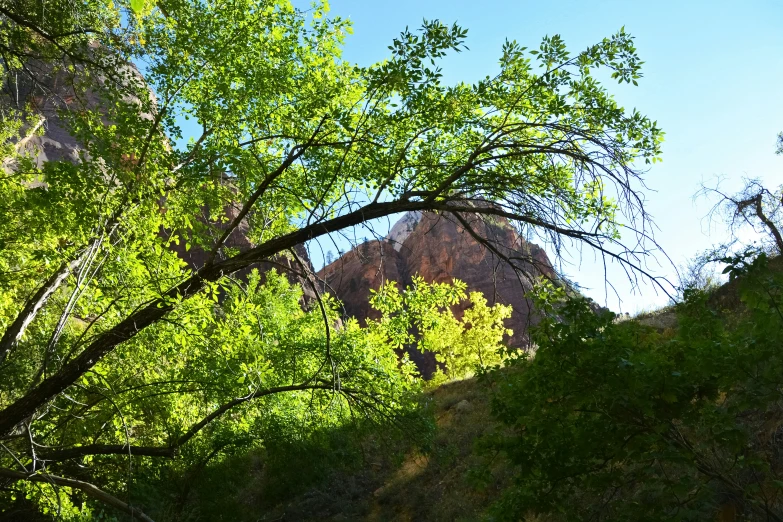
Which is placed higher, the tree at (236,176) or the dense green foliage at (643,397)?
the tree at (236,176)

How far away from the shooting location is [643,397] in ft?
10.7

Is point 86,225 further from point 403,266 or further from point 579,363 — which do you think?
point 403,266

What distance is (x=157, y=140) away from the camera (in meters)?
5.58

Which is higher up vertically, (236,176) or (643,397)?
(236,176)

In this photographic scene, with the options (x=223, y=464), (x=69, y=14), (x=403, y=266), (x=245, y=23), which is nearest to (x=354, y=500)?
(x=223, y=464)

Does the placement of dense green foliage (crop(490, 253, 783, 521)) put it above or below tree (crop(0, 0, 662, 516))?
below

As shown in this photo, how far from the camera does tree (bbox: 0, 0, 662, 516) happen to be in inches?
167

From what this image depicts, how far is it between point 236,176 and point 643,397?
4.42 metres

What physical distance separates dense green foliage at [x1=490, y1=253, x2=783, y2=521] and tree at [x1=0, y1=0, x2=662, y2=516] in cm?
62

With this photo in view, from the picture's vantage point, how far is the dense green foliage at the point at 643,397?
10.0 ft

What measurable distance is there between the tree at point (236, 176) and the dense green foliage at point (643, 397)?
2.04 feet

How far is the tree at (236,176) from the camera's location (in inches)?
167

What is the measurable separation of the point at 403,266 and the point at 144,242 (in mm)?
41255

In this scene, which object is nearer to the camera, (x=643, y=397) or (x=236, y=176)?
(x=643, y=397)
